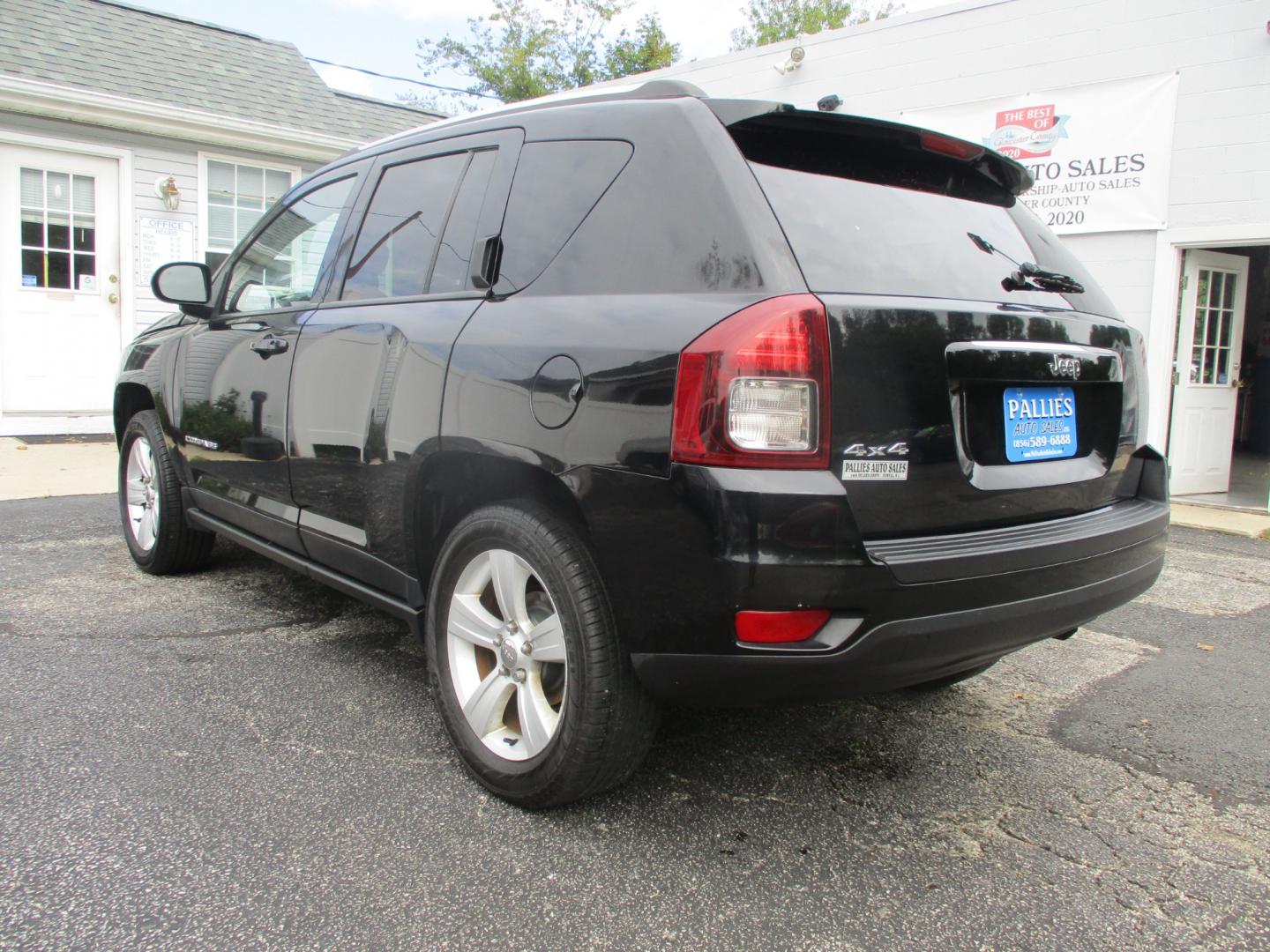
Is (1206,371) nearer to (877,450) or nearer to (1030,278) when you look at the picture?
(1030,278)

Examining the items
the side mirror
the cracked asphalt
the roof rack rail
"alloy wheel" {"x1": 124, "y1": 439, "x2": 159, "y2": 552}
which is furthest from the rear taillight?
"alloy wheel" {"x1": 124, "y1": 439, "x2": 159, "y2": 552}

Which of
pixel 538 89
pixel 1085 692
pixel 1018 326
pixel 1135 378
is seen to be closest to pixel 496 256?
pixel 1018 326

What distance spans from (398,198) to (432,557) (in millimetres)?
1203

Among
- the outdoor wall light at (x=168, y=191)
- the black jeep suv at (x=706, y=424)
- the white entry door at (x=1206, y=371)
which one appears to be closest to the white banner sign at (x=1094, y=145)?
the white entry door at (x=1206, y=371)

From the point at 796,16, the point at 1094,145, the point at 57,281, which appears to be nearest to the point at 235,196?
the point at 57,281

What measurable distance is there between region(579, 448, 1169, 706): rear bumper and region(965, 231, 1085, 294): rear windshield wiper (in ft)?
2.14

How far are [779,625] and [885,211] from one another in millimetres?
1084

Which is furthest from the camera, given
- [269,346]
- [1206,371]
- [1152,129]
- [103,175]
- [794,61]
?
[794,61]

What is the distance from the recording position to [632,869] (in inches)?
84.4

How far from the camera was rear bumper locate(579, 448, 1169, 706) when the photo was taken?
1874mm

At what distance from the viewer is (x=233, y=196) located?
10.2 meters

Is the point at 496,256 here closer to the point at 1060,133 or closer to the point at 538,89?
the point at 1060,133

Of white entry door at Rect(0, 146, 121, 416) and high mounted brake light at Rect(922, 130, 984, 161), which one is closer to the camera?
high mounted brake light at Rect(922, 130, 984, 161)

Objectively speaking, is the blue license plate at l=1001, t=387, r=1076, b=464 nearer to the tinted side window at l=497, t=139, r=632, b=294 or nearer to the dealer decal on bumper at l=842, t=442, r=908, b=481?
the dealer decal on bumper at l=842, t=442, r=908, b=481
